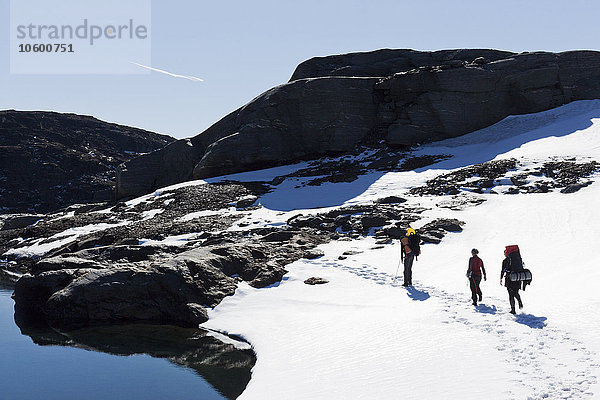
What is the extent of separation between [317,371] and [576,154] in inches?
1481

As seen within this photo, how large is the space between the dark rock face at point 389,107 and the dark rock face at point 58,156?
931 inches

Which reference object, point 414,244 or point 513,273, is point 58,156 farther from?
point 513,273

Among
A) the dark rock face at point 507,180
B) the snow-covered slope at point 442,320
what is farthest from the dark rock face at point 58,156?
the snow-covered slope at point 442,320

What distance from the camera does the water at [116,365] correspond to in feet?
33.9

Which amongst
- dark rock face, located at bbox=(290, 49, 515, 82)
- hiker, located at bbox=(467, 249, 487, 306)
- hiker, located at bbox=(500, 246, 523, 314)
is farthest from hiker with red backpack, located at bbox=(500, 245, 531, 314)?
dark rock face, located at bbox=(290, 49, 515, 82)

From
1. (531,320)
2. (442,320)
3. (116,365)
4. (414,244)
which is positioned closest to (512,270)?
(531,320)

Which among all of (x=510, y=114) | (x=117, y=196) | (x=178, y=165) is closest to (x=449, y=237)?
(x=510, y=114)

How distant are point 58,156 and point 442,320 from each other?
103 metres

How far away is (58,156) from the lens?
9775cm

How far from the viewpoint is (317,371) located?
382 inches

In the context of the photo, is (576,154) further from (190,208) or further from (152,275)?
(152,275)

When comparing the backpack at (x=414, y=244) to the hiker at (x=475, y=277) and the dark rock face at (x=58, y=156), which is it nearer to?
the hiker at (x=475, y=277)

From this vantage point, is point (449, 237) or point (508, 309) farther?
point (449, 237)

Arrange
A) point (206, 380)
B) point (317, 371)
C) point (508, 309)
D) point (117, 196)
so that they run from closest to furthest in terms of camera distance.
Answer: point (317, 371) → point (206, 380) → point (508, 309) → point (117, 196)
